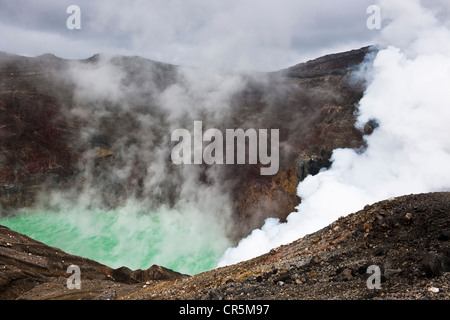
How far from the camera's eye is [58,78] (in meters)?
43.7

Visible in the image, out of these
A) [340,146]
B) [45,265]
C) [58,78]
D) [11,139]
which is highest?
[58,78]

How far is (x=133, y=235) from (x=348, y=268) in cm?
2746

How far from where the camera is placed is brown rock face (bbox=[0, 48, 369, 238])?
33938 mm

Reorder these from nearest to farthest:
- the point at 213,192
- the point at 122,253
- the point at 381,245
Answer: the point at 381,245 → the point at 122,253 → the point at 213,192

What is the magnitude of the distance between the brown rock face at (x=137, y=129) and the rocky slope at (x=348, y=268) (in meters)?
19.5

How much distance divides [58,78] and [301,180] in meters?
35.5

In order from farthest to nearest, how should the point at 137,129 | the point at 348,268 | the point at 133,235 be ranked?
the point at 137,129 → the point at 133,235 → the point at 348,268

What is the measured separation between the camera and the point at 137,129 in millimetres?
41188

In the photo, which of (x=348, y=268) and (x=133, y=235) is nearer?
(x=348, y=268)

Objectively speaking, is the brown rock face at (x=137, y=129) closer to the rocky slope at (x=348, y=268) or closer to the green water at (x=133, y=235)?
the green water at (x=133, y=235)

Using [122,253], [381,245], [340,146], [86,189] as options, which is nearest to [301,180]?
[340,146]

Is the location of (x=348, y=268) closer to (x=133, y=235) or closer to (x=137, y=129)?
(x=133, y=235)

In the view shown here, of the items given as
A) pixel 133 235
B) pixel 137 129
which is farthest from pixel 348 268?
pixel 137 129

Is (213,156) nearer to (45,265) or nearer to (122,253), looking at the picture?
(122,253)
